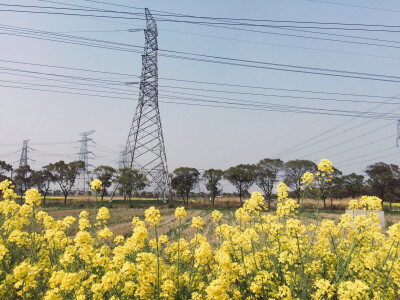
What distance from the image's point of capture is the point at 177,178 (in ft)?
175

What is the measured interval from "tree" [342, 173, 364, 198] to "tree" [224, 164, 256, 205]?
16760 mm

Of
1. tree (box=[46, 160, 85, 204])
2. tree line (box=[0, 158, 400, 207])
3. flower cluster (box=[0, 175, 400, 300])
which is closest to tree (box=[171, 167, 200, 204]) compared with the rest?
tree line (box=[0, 158, 400, 207])

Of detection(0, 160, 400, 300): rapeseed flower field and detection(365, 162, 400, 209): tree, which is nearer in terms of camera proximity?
detection(0, 160, 400, 300): rapeseed flower field

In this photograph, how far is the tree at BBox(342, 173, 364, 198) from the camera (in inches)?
1858

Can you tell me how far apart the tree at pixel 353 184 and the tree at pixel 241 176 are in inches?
660

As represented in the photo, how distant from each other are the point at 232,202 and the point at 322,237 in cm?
4772

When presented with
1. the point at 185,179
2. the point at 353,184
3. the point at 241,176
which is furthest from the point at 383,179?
the point at 185,179

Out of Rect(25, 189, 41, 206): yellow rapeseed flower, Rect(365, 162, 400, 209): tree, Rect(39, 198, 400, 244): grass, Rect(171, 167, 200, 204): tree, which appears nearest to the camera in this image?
A: Rect(25, 189, 41, 206): yellow rapeseed flower

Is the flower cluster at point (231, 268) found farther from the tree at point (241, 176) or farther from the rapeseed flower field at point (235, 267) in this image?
the tree at point (241, 176)

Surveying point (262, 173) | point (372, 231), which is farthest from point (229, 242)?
point (262, 173)

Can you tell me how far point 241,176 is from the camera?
50.0 meters

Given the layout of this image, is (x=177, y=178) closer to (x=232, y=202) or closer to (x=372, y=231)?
(x=232, y=202)

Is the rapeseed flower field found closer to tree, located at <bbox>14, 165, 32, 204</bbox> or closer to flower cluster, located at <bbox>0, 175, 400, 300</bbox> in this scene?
flower cluster, located at <bbox>0, 175, 400, 300</bbox>

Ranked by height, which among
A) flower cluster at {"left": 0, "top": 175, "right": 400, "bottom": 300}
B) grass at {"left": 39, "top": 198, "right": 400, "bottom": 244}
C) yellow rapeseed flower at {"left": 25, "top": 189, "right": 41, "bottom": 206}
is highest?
yellow rapeseed flower at {"left": 25, "top": 189, "right": 41, "bottom": 206}
